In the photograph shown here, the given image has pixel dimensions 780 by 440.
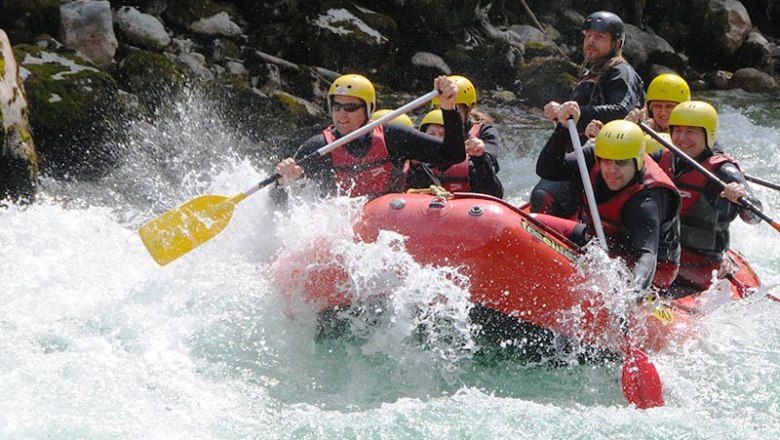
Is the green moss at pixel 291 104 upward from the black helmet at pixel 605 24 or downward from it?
downward

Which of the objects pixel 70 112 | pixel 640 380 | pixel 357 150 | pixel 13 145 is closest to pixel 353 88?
pixel 357 150

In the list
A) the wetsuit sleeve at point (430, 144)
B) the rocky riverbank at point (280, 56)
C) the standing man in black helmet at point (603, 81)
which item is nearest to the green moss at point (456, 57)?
the rocky riverbank at point (280, 56)

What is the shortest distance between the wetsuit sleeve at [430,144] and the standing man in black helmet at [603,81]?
3.03 ft

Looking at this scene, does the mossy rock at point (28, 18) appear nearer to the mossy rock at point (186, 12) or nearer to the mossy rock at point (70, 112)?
the mossy rock at point (70, 112)

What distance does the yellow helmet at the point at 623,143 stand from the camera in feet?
18.7

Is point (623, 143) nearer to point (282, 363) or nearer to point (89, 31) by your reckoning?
point (282, 363)

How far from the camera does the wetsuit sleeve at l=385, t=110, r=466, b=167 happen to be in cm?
603

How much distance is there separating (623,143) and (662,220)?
1.73 feet

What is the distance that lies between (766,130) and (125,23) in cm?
840

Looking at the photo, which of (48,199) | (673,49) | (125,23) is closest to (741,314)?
(48,199)

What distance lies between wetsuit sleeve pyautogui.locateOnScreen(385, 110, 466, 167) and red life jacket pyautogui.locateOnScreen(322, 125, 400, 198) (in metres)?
0.06

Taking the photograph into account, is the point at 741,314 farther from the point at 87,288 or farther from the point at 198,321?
the point at 87,288

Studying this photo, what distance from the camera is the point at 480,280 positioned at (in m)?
5.32

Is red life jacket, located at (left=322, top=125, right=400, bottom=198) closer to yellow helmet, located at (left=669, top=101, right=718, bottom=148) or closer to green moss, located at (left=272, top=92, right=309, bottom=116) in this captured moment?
yellow helmet, located at (left=669, top=101, right=718, bottom=148)
